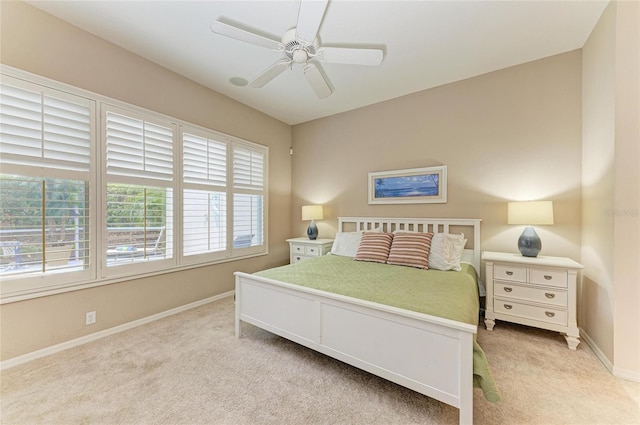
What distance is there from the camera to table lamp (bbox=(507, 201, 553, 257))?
8.25 feet

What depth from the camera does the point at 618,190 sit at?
199cm

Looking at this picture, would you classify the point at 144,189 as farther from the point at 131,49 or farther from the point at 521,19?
the point at 521,19

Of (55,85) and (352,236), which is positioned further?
(352,236)

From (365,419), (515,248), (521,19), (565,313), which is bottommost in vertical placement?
(365,419)

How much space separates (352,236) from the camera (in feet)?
11.8

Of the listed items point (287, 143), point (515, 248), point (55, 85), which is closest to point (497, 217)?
point (515, 248)

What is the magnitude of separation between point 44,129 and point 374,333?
3.26 metres

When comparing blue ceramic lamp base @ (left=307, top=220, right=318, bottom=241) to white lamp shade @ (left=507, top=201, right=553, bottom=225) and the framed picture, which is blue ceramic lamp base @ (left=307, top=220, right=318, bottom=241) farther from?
white lamp shade @ (left=507, top=201, right=553, bottom=225)

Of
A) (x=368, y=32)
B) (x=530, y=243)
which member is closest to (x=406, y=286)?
(x=530, y=243)

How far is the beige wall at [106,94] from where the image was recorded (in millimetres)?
2078

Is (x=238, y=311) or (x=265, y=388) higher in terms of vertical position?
(x=238, y=311)

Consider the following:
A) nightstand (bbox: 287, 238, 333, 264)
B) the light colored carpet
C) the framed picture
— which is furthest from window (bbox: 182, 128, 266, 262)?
the framed picture

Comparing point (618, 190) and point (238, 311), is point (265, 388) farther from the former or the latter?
point (618, 190)

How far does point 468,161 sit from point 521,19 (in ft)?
4.83
